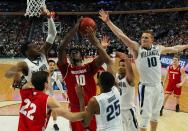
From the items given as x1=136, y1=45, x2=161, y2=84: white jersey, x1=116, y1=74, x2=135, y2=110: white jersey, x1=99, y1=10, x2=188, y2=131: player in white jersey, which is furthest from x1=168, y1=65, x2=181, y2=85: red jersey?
x1=116, y1=74, x2=135, y2=110: white jersey

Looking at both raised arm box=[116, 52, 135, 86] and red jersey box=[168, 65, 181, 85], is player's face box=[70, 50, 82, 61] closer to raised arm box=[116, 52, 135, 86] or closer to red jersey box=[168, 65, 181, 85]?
raised arm box=[116, 52, 135, 86]

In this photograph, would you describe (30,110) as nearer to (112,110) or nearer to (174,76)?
(112,110)

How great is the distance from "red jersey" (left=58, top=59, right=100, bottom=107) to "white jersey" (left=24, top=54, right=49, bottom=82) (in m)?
0.71

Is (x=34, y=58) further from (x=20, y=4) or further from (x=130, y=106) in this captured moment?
(x=20, y=4)

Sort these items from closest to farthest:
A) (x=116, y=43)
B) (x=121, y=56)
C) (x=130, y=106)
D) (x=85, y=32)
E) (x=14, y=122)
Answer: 1. (x=85, y=32)
2. (x=121, y=56)
3. (x=130, y=106)
4. (x=14, y=122)
5. (x=116, y=43)

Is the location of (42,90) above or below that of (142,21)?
below

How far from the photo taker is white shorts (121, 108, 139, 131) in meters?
7.05

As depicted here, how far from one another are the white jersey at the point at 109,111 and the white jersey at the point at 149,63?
243cm

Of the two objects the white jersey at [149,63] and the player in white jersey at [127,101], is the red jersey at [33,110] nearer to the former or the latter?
the player in white jersey at [127,101]

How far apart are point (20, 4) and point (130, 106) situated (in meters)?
27.9

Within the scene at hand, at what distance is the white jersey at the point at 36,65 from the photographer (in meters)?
6.37

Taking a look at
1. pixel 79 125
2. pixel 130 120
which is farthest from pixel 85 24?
pixel 130 120

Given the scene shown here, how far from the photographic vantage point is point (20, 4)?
3350cm

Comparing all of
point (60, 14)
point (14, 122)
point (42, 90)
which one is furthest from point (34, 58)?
point (60, 14)
